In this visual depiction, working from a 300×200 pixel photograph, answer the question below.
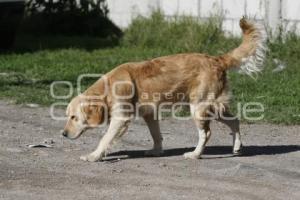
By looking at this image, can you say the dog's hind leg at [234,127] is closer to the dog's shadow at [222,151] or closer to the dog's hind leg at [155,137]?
the dog's shadow at [222,151]

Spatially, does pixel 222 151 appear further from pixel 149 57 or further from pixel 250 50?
pixel 149 57

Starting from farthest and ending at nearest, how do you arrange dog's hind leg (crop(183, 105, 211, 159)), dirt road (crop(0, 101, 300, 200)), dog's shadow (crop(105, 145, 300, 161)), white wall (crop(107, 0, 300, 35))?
white wall (crop(107, 0, 300, 35)) → dog's shadow (crop(105, 145, 300, 161)) → dog's hind leg (crop(183, 105, 211, 159)) → dirt road (crop(0, 101, 300, 200))

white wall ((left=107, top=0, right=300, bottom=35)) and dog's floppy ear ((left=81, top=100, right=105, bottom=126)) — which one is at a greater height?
white wall ((left=107, top=0, right=300, bottom=35))

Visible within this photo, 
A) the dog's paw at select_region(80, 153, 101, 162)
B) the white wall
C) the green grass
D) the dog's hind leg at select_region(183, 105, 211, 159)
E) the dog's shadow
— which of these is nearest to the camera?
the dog's paw at select_region(80, 153, 101, 162)

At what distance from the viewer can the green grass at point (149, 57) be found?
37.4 feet

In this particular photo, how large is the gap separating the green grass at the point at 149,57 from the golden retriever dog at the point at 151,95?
2.20m

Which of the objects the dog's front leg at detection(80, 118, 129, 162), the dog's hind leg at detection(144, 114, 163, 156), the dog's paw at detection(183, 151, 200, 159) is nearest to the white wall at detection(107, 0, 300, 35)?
the dog's hind leg at detection(144, 114, 163, 156)

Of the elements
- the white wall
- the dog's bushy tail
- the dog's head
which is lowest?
the dog's head

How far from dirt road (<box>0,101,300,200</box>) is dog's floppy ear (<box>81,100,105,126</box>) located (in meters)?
0.38

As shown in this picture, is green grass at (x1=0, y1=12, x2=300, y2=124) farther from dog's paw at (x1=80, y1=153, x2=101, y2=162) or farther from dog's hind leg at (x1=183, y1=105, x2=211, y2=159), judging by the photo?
dog's paw at (x1=80, y1=153, x2=101, y2=162)

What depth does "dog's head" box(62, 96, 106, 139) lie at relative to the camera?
7.96 metres

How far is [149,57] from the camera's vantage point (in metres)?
15.1

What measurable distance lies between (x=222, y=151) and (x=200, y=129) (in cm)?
53

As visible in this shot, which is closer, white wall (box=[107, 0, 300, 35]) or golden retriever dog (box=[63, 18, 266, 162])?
golden retriever dog (box=[63, 18, 266, 162])
